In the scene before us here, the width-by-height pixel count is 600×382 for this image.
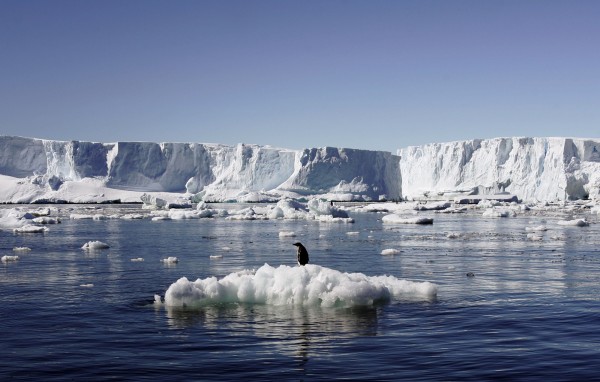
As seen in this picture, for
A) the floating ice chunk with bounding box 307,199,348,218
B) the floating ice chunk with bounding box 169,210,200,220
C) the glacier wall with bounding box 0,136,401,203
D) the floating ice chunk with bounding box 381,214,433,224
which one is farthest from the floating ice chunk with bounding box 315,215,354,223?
the glacier wall with bounding box 0,136,401,203

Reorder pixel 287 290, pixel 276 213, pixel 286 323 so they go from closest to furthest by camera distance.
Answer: pixel 286 323 → pixel 287 290 → pixel 276 213

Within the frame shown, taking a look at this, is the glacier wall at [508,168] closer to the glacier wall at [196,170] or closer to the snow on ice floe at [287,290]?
the glacier wall at [196,170]

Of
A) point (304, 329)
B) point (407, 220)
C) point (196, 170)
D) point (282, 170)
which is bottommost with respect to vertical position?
point (304, 329)

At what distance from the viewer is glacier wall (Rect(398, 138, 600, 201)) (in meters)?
110

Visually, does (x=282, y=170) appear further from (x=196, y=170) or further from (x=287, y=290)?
(x=287, y=290)

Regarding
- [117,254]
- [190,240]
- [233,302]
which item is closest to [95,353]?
[233,302]

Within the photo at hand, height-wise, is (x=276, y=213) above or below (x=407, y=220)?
above

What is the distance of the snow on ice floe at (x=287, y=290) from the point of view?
13219 mm

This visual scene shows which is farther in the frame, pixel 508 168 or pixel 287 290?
pixel 508 168

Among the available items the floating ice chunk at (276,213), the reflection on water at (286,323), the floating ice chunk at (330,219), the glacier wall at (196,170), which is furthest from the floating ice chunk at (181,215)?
the glacier wall at (196,170)

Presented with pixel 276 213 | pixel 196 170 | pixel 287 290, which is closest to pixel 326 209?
pixel 276 213

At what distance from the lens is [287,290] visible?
44.3ft

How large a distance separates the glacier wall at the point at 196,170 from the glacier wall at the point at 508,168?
31.3 feet

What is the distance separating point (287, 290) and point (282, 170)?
116027mm
